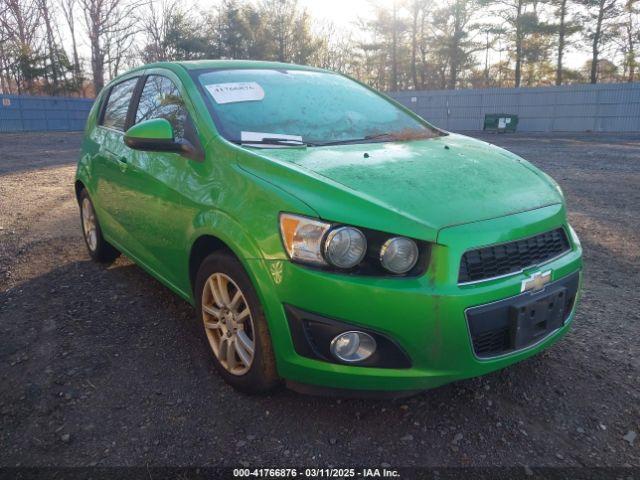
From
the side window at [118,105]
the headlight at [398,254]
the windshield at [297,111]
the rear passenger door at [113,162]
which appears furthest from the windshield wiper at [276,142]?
the side window at [118,105]

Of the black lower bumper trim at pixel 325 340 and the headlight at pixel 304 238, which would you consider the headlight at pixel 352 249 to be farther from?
the black lower bumper trim at pixel 325 340

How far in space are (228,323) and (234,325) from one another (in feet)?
0.19

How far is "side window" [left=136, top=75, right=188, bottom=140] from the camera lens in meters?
2.90

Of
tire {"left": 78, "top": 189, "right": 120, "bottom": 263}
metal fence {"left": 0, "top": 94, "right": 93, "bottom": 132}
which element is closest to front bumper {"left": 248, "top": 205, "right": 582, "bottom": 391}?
tire {"left": 78, "top": 189, "right": 120, "bottom": 263}

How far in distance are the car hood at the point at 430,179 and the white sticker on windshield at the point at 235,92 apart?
590mm

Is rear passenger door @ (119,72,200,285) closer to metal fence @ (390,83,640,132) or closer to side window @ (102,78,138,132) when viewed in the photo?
side window @ (102,78,138,132)

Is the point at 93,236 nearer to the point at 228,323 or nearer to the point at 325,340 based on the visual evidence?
the point at 228,323

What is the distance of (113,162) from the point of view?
3.66m

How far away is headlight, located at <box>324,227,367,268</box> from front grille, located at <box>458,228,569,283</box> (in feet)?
1.32

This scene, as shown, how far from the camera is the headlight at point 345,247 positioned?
195 cm

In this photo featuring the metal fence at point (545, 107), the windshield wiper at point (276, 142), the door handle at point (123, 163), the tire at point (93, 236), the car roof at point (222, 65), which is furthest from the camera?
the metal fence at point (545, 107)

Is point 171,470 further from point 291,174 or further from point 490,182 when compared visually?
point 490,182

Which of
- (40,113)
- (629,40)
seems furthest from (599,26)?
(40,113)

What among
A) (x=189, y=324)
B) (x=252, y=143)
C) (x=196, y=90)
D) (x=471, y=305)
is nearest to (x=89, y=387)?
(x=189, y=324)
